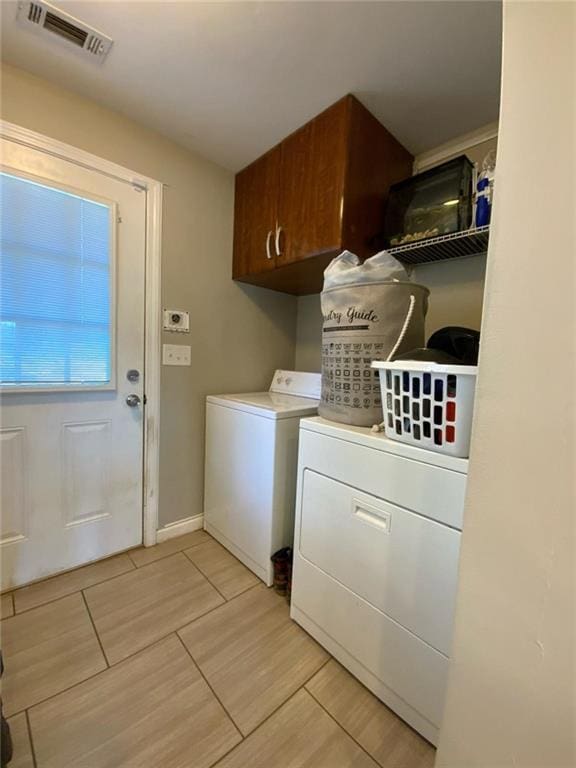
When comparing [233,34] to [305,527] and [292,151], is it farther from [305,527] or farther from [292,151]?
[305,527]

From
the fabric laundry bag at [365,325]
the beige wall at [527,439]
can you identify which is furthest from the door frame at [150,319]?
the beige wall at [527,439]

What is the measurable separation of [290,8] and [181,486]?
2.21 m

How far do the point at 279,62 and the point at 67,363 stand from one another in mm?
1597

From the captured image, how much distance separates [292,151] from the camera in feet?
5.29

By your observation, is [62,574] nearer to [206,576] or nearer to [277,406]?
[206,576]

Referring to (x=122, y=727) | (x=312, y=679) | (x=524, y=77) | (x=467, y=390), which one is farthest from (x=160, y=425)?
(x=524, y=77)

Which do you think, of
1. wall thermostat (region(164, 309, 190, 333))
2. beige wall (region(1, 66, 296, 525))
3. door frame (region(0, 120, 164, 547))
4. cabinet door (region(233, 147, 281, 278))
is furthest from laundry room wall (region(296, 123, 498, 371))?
door frame (region(0, 120, 164, 547))

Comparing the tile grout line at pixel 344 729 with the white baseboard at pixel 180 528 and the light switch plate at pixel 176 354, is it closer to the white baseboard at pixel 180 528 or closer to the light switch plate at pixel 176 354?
the white baseboard at pixel 180 528

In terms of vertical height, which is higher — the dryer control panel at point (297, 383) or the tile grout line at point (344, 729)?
the dryer control panel at point (297, 383)

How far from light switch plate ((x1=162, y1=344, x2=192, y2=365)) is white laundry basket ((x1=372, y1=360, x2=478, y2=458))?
1260mm

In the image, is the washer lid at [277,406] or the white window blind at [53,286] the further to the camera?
the washer lid at [277,406]

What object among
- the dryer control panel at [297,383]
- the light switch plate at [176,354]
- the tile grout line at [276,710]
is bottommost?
the tile grout line at [276,710]

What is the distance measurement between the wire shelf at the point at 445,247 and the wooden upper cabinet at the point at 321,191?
19cm

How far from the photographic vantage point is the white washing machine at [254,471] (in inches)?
59.8
